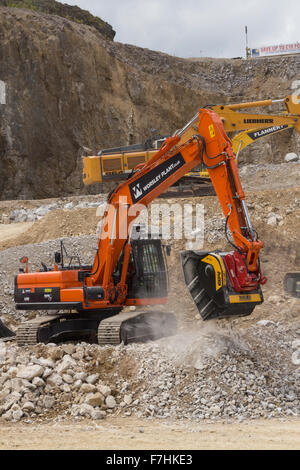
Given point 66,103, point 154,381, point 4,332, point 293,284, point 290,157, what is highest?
point 66,103

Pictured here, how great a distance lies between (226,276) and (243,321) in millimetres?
5298

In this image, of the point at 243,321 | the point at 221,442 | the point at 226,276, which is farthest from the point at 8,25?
the point at 221,442

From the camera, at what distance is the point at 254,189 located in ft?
→ 75.7

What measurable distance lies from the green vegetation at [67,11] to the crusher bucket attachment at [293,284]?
104 ft

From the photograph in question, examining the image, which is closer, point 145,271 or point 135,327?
point 135,327

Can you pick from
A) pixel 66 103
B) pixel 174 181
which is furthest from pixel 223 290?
pixel 66 103

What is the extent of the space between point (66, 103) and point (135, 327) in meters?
24.3

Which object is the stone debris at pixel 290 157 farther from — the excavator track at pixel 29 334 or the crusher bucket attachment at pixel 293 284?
the excavator track at pixel 29 334

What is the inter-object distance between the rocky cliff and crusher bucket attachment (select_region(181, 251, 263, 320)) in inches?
942

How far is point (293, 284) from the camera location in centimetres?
1275

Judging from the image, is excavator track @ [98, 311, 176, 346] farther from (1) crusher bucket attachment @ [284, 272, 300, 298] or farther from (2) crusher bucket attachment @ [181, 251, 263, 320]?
(1) crusher bucket attachment @ [284, 272, 300, 298]

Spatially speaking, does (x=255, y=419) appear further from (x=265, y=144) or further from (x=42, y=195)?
(x=265, y=144)

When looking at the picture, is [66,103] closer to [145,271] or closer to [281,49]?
[281,49]

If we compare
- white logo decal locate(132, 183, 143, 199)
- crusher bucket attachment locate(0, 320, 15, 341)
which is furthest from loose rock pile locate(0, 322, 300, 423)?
crusher bucket attachment locate(0, 320, 15, 341)
